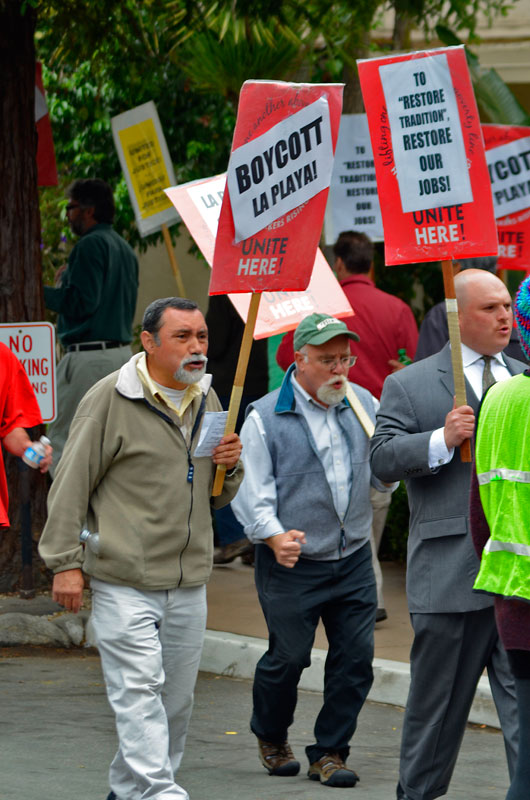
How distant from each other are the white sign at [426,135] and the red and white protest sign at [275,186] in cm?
39

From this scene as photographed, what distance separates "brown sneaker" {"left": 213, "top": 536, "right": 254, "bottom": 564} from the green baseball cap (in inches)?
178

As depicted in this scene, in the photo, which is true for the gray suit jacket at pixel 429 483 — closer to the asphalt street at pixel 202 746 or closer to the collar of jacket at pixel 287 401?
the collar of jacket at pixel 287 401

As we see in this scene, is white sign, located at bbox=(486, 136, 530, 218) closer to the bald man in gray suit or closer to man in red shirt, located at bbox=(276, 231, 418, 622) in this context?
man in red shirt, located at bbox=(276, 231, 418, 622)

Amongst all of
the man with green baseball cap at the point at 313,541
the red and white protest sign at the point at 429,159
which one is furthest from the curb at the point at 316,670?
the red and white protest sign at the point at 429,159

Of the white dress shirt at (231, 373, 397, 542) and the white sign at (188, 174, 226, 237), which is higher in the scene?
the white sign at (188, 174, 226, 237)

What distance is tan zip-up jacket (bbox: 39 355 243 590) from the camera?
510cm

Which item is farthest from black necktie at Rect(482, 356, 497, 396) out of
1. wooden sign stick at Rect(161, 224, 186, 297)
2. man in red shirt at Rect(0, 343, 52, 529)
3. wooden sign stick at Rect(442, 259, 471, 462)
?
wooden sign stick at Rect(161, 224, 186, 297)

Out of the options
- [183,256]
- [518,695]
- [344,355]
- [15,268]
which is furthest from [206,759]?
[183,256]

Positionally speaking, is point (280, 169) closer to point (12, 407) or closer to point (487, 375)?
point (487, 375)

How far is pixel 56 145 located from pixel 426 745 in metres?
9.60

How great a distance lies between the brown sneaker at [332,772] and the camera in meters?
5.85

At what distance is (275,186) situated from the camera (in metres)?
5.77

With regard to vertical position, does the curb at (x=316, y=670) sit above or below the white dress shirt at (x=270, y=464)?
below

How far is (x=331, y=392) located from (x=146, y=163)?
445 cm
